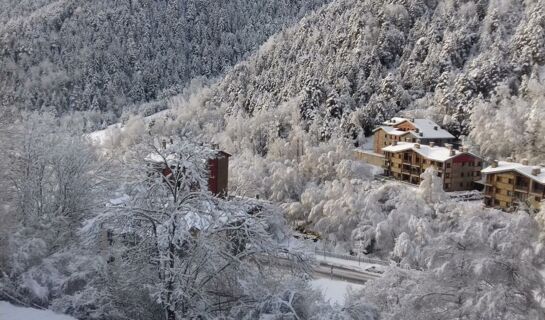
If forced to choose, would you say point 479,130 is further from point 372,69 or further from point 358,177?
point 372,69

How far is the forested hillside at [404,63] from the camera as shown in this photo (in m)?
57.4

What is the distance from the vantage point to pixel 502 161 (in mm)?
43750

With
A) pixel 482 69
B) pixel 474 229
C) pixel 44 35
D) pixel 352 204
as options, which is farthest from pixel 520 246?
pixel 44 35

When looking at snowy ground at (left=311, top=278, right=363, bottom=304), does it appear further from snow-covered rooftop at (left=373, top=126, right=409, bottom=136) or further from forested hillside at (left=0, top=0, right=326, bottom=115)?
forested hillside at (left=0, top=0, right=326, bottom=115)

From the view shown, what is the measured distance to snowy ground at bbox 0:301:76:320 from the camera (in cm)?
1235

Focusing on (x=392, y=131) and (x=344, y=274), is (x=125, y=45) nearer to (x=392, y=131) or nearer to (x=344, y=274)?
(x=392, y=131)

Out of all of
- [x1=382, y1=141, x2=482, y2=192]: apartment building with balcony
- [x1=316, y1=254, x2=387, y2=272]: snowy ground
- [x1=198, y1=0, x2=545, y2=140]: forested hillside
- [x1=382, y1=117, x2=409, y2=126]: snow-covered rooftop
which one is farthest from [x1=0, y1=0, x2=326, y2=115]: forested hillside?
[x1=316, y1=254, x2=387, y2=272]: snowy ground

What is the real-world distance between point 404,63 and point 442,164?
88.4 feet

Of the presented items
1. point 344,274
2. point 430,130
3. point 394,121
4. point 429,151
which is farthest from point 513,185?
point 394,121

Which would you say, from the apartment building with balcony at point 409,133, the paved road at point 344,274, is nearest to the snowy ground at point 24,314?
the paved road at point 344,274

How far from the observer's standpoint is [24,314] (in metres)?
12.5

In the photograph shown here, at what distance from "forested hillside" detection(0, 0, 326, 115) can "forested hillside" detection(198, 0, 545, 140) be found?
148 feet

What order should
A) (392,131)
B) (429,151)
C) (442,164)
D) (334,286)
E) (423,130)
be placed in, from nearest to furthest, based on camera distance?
1. (334,286)
2. (442,164)
3. (429,151)
4. (423,130)
5. (392,131)

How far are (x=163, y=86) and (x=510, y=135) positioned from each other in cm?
9135
